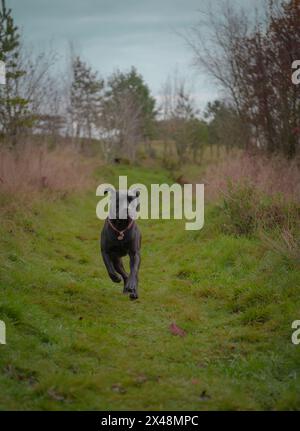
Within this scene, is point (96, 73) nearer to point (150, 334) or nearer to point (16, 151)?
point (16, 151)

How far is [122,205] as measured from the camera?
293 inches

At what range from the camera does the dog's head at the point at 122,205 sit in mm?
7395

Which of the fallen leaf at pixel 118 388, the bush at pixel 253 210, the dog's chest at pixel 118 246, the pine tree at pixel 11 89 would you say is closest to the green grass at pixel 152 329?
the fallen leaf at pixel 118 388

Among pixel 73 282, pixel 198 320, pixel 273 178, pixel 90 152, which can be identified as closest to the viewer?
pixel 198 320

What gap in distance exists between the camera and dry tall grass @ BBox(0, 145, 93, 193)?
510 inches

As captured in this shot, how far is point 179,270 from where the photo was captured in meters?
9.16

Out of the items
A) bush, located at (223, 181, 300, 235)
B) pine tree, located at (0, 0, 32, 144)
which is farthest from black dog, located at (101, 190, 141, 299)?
pine tree, located at (0, 0, 32, 144)

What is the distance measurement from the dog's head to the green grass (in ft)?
4.08

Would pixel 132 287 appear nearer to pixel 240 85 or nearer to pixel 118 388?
pixel 118 388

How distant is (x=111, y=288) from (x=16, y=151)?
9124 mm

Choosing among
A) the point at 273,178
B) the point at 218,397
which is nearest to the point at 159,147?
the point at 273,178

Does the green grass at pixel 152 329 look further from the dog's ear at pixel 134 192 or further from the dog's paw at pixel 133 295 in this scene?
the dog's ear at pixel 134 192

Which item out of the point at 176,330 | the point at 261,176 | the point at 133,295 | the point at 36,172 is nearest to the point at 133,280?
the point at 133,295

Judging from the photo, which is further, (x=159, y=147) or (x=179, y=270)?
(x=159, y=147)
